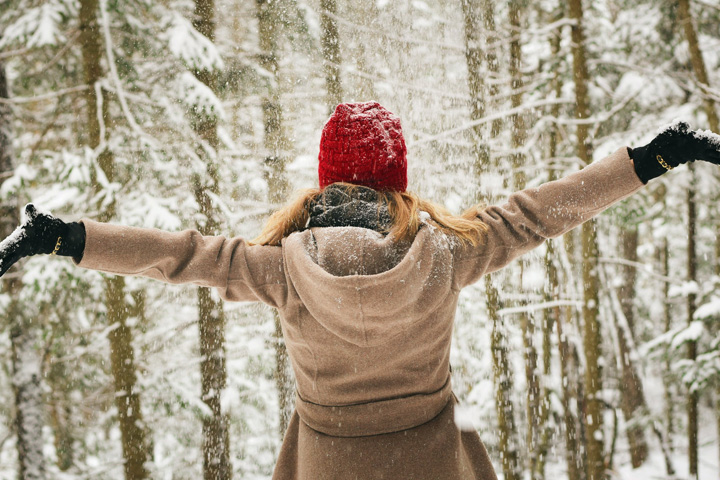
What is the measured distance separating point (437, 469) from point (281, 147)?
5.58m

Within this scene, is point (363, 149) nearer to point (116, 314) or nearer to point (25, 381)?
point (116, 314)

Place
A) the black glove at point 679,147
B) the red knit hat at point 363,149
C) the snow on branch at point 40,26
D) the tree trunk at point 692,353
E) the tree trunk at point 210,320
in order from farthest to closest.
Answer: the tree trunk at point 692,353, the tree trunk at point 210,320, the snow on branch at point 40,26, the red knit hat at point 363,149, the black glove at point 679,147

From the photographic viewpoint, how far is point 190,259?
1.45 metres

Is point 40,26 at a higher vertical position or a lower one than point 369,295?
higher

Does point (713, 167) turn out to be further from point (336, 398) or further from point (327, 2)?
point (336, 398)

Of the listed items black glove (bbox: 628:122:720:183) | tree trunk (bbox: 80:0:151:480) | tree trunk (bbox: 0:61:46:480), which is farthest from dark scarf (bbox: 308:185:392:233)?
tree trunk (bbox: 0:61:46:480)

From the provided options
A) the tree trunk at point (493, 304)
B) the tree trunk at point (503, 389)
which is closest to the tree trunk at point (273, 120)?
the tree trunk at point (493, 304)

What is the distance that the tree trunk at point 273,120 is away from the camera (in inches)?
247

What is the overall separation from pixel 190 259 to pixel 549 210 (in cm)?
113

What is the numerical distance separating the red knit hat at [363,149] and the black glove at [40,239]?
771 millimetres

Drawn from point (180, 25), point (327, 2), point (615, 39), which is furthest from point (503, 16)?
point (180, 25)

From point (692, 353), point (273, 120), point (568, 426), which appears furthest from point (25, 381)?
point (692, 353)

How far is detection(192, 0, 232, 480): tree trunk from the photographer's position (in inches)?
225

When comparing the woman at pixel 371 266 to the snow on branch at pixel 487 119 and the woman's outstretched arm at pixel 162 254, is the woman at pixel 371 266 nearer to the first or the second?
the woman's outstretched arm at pixel 162 254
